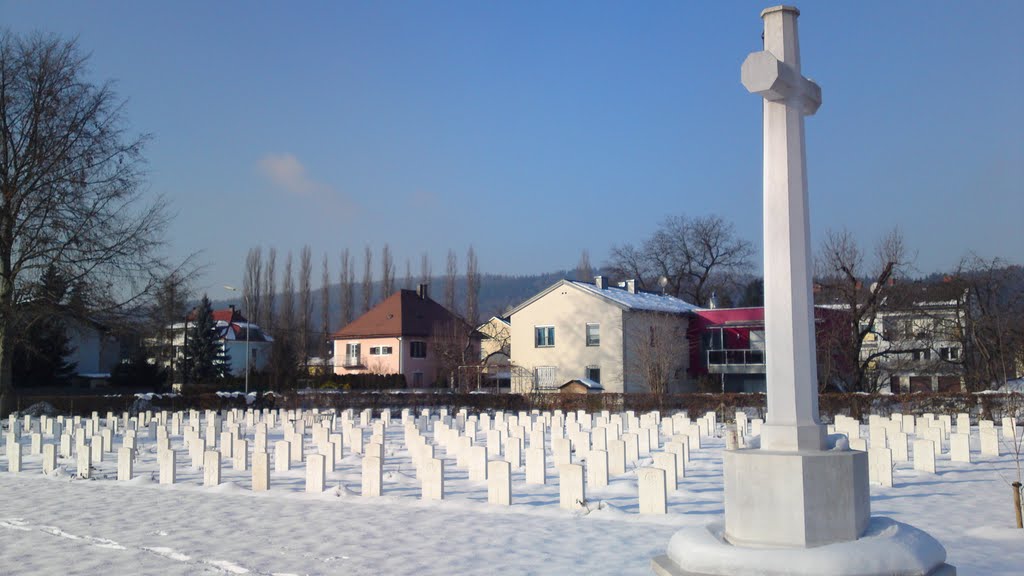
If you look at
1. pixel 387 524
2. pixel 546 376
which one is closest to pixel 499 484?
pixel 387 524

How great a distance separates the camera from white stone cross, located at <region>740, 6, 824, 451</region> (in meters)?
7.16

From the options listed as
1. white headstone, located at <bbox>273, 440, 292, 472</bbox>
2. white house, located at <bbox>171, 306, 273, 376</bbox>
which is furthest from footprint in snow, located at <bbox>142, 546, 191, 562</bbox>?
white house, located at <bbox>171, 306, 273, 376</bbox>

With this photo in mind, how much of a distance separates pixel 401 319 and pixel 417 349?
2.55m

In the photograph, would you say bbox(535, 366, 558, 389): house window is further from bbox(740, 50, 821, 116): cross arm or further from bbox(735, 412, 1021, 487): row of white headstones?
bbox(740, 50, 821, 116): cross arm

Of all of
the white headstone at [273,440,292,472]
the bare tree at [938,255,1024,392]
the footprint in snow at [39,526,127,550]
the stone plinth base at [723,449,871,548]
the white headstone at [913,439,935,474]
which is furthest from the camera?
the bare tree at [938,255,1024,392]

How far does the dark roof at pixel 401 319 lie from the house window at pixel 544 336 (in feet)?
47.7

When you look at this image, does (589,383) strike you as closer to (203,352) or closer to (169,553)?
(203,352)

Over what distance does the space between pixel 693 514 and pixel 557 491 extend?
2.69 m

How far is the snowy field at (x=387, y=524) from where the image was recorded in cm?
809

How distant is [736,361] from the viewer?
1711 inches

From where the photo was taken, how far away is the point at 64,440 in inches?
730

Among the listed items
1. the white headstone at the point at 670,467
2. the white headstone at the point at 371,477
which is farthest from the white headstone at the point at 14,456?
the white headstone at the point at 670,467

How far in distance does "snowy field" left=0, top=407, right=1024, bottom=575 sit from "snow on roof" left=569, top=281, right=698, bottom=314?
1092 inches

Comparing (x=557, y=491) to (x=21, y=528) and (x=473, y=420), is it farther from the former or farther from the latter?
(x=473, y=420)
